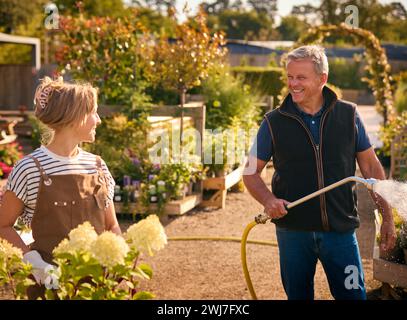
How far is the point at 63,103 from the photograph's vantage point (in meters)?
2.62

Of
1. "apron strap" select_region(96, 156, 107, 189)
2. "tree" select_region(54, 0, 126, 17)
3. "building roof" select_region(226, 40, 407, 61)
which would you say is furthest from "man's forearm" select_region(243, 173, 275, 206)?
"building roof" select_region(226, 40, 407, 61)

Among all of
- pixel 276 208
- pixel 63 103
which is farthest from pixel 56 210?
pixel 276 208

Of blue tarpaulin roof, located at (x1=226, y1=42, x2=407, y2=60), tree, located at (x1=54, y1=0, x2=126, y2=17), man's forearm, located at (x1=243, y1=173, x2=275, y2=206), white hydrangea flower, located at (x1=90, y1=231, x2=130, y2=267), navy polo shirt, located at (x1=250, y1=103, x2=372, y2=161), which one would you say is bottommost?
man's forearm, located at (x1=243, y1=173, x2=275, y2=206)

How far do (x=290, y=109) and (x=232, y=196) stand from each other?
629 cm

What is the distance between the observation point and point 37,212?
2.59 metres

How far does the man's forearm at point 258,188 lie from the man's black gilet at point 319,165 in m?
0.10

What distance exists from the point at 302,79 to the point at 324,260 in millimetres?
856

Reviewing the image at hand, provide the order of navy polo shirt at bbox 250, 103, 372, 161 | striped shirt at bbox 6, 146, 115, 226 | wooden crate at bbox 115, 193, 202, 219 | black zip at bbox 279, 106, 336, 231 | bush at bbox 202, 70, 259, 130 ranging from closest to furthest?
striped shirt at bbox 6, 146, 115, 226
black zip at bbox 279, 106, 336, 231
navy polo shirt at bbox 250, 103, 372, 161
wooden crate at bbox 115, 193, 202, 219
bush at bbox 202, 70, 259, 130

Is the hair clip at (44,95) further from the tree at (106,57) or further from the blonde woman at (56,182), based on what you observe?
the tree at (106,57)

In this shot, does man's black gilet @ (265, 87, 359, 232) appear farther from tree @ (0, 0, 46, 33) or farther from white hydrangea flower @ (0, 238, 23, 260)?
tree @ (0, 0, 46, 33)

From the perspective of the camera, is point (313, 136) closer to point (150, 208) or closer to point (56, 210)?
point (56, 210)

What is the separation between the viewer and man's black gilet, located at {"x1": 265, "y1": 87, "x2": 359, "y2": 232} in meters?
3.24

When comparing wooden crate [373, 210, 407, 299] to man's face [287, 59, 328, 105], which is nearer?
man's face [287, 59, 328, 105]

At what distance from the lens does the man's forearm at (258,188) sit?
3.24 meters
